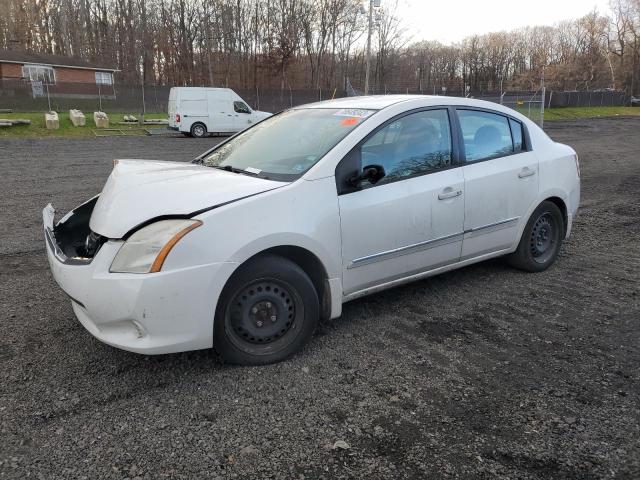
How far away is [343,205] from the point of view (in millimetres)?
3410

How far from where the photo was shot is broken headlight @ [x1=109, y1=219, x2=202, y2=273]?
2779 mm

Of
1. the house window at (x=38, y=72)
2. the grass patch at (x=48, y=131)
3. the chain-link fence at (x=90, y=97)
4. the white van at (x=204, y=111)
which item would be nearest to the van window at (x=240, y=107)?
the white van at (x=204, y=111)

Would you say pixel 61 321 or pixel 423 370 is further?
pixel 61 321

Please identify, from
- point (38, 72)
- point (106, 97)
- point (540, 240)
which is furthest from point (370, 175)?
point (38, 72)

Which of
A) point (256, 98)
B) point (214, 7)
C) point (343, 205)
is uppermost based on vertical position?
point (214, 7)

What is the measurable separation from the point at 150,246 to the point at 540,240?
12.3 ft

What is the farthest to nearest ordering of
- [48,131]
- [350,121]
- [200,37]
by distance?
1. [200,37]
2. [48,131]
3. [350,121]

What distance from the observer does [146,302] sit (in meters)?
2.76

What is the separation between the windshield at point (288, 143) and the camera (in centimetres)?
356

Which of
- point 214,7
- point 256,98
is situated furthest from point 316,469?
point 214,7

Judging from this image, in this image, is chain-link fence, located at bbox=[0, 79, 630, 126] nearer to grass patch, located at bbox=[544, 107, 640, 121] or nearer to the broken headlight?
grass patch, located at bbox=[544, 107, 640, 121]

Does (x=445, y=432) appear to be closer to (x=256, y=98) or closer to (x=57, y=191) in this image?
(x=57, y=191)

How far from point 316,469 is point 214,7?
57.1 m

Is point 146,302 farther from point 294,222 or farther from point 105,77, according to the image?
point 105,77
